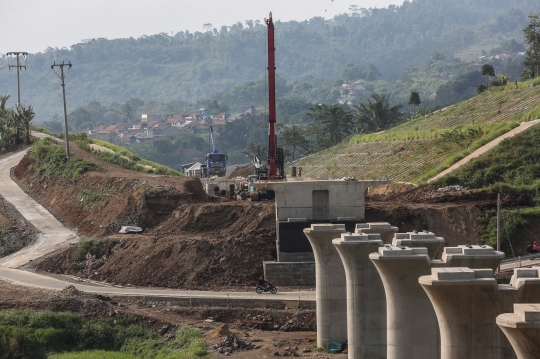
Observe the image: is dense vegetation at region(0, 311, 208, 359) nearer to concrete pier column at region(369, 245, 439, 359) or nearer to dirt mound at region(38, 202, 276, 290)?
dirt mound at region(38, 202, 276, 290)

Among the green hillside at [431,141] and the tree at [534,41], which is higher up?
the tree at [534,41]

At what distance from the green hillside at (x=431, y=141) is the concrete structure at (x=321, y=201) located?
53.6 feet

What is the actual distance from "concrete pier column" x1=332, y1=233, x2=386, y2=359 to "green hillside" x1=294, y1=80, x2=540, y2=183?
32080mm

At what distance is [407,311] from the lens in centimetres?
3369

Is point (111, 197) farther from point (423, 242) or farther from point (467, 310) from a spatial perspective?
point (467, 310)

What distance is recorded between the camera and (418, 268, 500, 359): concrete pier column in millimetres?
28922

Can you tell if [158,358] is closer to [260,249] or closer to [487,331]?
[260,249]

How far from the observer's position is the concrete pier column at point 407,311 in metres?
33.4

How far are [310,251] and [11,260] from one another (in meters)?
17.4

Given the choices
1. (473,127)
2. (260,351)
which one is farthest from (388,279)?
(473,127)

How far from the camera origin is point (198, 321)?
4797 cm

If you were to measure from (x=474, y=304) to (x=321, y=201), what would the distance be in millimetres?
27235

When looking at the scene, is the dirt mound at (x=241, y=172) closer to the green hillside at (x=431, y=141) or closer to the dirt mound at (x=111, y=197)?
the green hillside at (x=431, y=141)

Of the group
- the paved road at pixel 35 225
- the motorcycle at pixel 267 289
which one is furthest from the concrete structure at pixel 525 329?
the paved road at pixel 35 225
